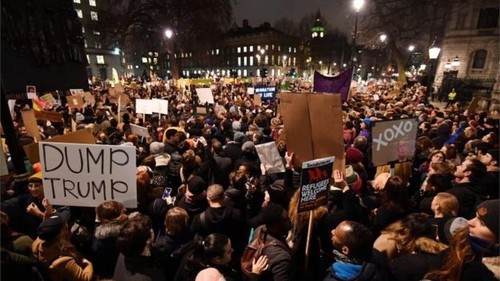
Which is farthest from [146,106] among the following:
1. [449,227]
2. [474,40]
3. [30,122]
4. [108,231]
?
[474,40]

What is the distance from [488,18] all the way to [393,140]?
45011 mm

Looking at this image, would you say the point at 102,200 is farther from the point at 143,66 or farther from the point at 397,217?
the point at 143,66

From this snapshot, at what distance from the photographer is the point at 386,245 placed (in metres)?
2.92

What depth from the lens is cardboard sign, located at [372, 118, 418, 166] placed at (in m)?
4.34

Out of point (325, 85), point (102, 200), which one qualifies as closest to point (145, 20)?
point (325, 85)

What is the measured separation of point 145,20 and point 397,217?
39.9 m

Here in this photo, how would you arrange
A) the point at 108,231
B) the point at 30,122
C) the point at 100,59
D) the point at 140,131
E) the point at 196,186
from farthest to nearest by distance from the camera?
1. the point at 100,59
2. the point at 140,131
3. the point at 30,122
4. the point at 196,186
5. the point at 108,231

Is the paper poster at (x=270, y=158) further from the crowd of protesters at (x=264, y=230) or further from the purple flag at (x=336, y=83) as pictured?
the purple flag at (x=336, y=83)

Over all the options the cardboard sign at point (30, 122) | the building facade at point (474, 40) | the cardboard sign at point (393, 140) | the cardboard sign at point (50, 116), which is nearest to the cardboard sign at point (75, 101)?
the cardboard sign at point (50, 116)

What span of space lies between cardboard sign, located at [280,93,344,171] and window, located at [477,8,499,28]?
45.3 meters

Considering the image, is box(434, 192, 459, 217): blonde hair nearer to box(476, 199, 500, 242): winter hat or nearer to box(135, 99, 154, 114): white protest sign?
box(476, 199, 500, 242): winter hat

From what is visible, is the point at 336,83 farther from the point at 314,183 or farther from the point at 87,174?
the point at 87,174

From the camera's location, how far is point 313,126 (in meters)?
4.22

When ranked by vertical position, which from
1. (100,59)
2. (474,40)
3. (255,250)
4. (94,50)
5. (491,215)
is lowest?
(255,250)
